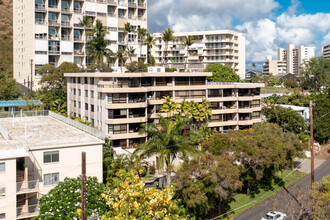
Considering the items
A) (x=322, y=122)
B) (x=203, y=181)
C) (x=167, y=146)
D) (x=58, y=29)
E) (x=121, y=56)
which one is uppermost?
(x=58, y=29)

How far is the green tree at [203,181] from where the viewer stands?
32.4 m

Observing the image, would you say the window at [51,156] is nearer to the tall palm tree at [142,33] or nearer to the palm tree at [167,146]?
the palm tree at [167,146]

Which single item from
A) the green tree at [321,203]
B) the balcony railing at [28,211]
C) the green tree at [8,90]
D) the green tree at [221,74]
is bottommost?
the balcony railing at [28,211]

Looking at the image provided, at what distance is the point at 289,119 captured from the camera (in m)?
68.1

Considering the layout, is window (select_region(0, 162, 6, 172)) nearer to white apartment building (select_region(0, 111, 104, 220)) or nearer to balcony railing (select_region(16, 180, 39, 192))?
white apartment building (select_region(0, 111, 104, 220))

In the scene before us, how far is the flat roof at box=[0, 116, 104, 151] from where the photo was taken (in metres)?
33.9

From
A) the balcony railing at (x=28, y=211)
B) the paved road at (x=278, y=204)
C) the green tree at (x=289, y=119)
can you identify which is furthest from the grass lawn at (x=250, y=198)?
the balcony railing at (x=28, y=211)

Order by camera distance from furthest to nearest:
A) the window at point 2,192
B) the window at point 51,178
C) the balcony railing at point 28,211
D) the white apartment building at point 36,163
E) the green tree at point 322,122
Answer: the green tree at point 322,122 < the window at point 51,178 < the balcony railing at point 28,211 < the white apartment building at point 36,163 < the window at point 2,192

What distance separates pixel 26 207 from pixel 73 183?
5360 millimetres

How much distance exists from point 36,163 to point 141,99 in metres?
28.2

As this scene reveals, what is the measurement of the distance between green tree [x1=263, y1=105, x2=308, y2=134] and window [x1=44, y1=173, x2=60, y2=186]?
47459mm

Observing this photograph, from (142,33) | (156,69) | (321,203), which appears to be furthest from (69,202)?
(142,33)

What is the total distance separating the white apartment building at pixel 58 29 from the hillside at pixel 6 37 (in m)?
32.0

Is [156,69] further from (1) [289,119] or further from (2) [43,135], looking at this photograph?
(2) [43,135]
